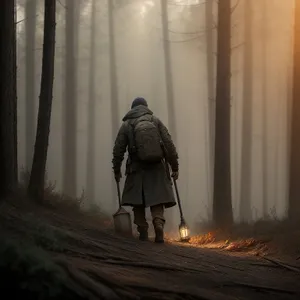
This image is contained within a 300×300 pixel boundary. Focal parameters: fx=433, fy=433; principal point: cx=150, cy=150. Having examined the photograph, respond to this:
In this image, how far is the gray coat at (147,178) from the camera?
6371mm

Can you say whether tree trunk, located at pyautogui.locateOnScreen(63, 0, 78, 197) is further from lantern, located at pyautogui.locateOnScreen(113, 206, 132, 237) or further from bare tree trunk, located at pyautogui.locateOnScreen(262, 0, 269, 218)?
lantern, located at pyautogui.locateOnScreen(113, 206, 132, 237)

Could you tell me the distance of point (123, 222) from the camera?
255 inches

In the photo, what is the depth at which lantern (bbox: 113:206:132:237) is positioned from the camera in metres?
6.44

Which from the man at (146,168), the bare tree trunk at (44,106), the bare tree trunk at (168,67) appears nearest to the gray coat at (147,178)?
the man at (146,168)

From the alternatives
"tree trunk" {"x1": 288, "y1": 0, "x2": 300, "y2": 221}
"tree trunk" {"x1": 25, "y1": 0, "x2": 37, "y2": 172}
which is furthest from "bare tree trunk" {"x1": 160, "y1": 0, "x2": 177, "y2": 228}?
"tree trunk" {"x1": 288, "y1": 0, "x2": 300, "y2": 221}

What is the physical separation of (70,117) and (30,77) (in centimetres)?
311

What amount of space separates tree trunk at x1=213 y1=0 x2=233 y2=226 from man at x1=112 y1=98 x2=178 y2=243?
3258mm

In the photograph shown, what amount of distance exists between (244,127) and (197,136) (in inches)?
316

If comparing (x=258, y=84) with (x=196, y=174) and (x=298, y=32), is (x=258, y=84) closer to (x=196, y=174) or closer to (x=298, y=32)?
(x=196, y=174)

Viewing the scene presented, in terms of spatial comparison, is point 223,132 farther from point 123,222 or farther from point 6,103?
point 6,103

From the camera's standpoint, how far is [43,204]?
8.52m

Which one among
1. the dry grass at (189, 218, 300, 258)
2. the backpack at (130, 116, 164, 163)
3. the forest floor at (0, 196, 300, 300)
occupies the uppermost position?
the backpack at (130, 116, 164, 163)

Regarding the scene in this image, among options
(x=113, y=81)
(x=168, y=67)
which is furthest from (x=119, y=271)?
(x=168, y=67)

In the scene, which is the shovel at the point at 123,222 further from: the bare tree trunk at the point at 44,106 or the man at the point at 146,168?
the bare tree trunk at the point at 44,106
